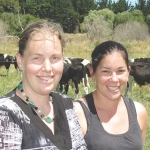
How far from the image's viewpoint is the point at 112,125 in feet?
7.29

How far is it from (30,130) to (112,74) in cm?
93

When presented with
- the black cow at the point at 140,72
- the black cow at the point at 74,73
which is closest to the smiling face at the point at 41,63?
the black cow at the point at 74,73

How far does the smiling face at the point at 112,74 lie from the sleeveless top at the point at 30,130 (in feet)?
1.84

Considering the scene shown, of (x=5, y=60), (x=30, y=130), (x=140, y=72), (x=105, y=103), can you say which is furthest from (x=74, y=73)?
(x=30, y=130)

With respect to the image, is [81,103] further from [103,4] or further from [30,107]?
[103,4]

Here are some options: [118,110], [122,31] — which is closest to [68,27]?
[122,31]

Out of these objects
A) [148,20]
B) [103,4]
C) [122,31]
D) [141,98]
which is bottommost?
[141,98]

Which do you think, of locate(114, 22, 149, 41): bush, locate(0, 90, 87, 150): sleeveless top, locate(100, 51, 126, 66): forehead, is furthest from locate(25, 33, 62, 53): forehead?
locate(114, 22, 149, 41): bush

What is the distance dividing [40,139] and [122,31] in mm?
32774

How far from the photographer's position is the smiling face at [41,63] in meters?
1.65

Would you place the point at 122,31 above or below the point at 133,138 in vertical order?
above

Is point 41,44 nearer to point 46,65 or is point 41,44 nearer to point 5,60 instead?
point 46,65

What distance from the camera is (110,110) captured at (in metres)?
2.34

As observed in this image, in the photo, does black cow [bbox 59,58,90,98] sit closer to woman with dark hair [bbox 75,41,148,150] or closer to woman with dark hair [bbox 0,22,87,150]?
woman with dark hair [bbox 75,41,148,150]
